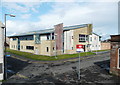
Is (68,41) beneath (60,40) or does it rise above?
beneath

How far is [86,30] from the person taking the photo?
35.6 meters

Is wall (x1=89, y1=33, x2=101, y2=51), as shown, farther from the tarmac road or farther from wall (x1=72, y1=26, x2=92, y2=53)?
the tarmac road

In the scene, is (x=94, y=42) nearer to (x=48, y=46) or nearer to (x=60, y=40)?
(x=60, y=40)

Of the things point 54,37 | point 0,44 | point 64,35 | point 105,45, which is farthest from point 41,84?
point 105,45

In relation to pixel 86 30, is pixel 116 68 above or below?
below

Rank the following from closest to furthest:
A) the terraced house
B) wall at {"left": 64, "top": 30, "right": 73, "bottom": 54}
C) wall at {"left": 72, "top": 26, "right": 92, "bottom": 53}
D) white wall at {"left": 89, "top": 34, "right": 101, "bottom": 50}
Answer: the terraced house < wall at {"left": 64, "top": 30, "right": 73, "bottom": 54} < wall at {"left": 72, "top": 26, "right": 92, "bottom": 53} < white wall at {"left": 89, "top": 34, "right": 101, "bottom": 50}

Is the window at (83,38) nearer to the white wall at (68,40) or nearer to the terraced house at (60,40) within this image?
the terraced house at (60,40)

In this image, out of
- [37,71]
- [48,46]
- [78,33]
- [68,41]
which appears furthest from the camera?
[78,33]

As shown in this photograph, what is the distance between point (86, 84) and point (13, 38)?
47873 mm

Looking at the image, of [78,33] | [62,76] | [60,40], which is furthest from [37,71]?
[78,33]

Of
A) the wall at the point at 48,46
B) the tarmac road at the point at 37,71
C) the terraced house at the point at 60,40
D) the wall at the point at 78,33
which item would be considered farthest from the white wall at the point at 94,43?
the tarmac road at the point at 37,71

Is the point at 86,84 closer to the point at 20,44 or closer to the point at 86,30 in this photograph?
the point at 86,30

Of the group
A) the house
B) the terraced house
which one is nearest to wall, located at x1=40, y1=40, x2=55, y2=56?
the terraced house

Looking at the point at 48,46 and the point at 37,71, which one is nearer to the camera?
the point at 37,71
